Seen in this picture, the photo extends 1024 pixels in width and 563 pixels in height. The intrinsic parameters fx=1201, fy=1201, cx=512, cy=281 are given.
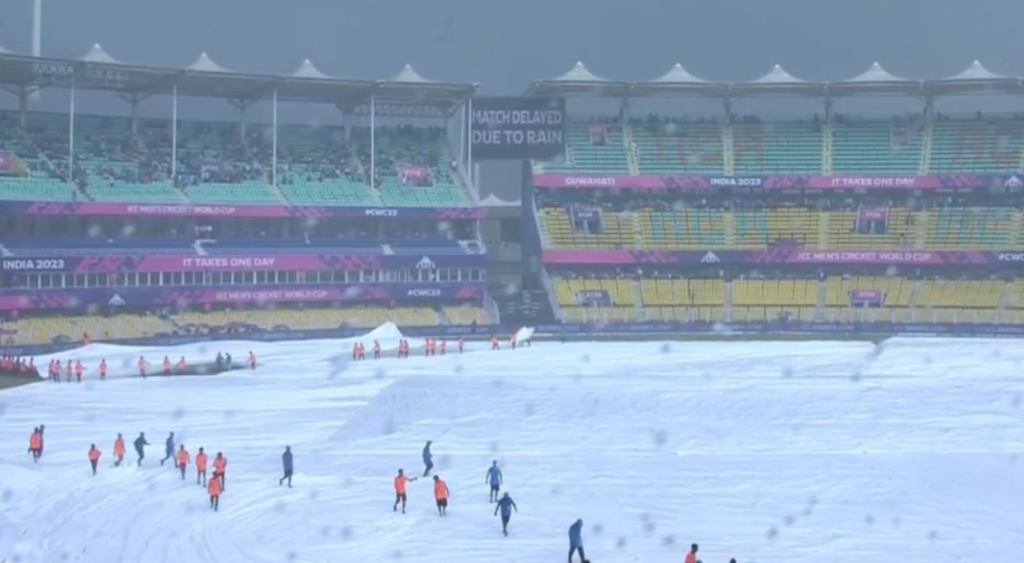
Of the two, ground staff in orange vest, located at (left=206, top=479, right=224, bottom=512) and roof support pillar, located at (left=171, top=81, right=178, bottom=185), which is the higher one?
roof support pillar, located at (left=171, top=81, right=178, bottom=185)

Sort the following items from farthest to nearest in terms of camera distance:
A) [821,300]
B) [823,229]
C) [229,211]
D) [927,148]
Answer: [927,148] → [823,229] → [821,300] → [229,211]

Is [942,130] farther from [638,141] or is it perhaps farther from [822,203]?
[638,141]

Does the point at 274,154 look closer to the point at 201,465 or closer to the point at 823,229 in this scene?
the point at 823,229

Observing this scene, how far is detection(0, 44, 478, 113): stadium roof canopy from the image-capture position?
5200cm

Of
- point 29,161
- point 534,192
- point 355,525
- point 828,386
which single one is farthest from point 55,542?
point 534,192

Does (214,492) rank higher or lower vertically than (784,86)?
lower

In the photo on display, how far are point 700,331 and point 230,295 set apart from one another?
2175 centimetres

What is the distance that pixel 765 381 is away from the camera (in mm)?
34281

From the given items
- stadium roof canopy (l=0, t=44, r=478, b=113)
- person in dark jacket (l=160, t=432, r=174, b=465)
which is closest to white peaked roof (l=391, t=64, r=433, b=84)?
stadium roof canopy (l=0, t=44, r=478, b=113)

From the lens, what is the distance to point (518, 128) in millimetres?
63625

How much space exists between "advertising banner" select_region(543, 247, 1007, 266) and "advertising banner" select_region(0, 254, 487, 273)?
530 centimetres

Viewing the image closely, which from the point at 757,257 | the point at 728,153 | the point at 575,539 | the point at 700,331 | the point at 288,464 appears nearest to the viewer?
the point at 575,539

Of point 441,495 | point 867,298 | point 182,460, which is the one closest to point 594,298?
point 867,298

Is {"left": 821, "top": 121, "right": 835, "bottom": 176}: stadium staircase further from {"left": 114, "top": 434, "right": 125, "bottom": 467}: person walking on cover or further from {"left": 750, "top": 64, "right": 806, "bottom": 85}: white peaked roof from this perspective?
{"left": 114, "top": 434, "right": 125, "bottom": 467}: person walking on cover
